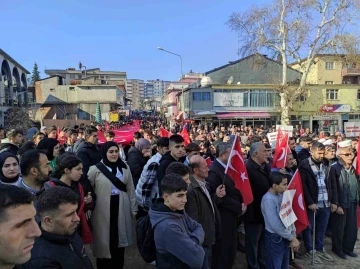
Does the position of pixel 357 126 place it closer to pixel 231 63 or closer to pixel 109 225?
pixel 109 225

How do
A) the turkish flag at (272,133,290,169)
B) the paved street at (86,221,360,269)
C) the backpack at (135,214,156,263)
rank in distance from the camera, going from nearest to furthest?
the backpack at (135,214,156,263) → the paved street at (86,221,360,269) → the turkish flag at (272,133,290,169)

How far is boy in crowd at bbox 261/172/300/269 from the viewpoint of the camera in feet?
14.1

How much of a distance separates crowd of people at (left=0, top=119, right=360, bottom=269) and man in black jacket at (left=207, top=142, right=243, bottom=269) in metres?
0.01

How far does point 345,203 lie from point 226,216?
2.85m

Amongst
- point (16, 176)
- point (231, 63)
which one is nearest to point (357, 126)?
point (16, 176)

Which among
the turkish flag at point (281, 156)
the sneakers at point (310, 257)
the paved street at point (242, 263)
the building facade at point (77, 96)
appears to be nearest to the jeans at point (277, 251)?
the paved street at point (242, 263)

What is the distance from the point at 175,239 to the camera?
2.58 m

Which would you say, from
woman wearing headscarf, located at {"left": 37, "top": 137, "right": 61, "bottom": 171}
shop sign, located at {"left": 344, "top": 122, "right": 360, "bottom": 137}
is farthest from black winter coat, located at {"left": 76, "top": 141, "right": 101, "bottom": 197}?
shop sign, located at {"left": 344, "top": 122, "right": 360, "bottom": 137}

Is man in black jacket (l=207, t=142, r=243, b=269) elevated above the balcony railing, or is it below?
below

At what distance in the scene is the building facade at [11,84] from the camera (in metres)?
35.9

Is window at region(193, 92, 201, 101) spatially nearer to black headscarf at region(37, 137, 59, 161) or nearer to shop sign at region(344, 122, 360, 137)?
shop sign at region(344, 122, 360, 137)

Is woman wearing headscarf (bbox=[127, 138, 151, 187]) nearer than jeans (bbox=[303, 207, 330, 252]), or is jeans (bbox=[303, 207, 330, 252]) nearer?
jeans (bbox=[303, 207, 330, 252])

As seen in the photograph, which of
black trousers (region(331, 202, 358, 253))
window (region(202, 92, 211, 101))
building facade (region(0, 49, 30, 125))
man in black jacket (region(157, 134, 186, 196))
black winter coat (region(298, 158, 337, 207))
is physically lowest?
black trousers (region(331, 202, 358, 253))

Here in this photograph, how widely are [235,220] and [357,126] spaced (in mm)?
11517
